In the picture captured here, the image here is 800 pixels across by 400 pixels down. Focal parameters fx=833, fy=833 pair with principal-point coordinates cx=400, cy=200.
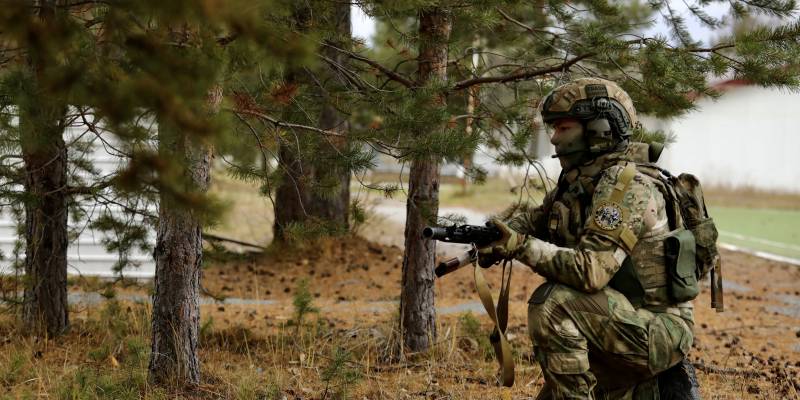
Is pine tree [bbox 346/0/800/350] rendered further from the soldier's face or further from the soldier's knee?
the soldier's knee

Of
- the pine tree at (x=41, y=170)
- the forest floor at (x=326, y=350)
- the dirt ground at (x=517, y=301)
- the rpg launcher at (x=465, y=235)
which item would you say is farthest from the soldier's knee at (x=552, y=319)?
the pine tree at (x=41, y=170)

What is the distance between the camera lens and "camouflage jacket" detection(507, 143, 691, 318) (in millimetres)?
3816

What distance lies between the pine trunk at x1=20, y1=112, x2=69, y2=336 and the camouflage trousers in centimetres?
380

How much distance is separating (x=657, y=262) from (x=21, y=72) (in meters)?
3.13

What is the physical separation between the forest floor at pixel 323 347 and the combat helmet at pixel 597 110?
1745mm

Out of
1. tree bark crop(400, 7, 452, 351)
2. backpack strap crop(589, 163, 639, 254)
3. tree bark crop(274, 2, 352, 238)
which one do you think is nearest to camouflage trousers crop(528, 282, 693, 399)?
backpack strap crop(589, 163, 639, 254)

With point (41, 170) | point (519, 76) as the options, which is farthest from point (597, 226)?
point (41, 170)

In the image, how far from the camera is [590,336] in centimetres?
395

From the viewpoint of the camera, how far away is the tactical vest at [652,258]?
398cm

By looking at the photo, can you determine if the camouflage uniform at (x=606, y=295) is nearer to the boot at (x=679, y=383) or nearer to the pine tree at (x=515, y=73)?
the boot at (x=679, y=383)

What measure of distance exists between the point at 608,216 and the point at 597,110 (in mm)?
544

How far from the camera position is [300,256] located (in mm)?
11266

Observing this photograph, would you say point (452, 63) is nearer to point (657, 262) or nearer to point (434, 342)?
point (434, 342)

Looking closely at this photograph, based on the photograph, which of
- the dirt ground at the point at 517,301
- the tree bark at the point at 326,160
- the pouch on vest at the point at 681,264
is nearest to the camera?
the pouch on vest at the point at 681,264
